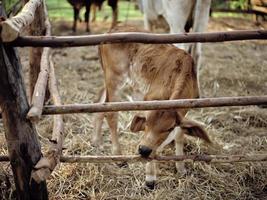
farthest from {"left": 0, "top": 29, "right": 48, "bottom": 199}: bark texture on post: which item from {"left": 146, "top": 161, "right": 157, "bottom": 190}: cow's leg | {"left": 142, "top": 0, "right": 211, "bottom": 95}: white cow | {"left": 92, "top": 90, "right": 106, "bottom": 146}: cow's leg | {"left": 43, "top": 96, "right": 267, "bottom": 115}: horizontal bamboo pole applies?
{"left": 142, "top": 0, "right": 211, "bottom": 95}: white cow

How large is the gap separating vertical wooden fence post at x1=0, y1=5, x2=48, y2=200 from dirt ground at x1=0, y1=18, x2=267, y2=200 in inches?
19.8

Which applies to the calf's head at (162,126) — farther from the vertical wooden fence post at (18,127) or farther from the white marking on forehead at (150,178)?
the vertical wooden fence post at (18,127)

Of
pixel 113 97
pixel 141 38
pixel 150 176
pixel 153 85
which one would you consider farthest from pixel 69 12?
pixel 141 38

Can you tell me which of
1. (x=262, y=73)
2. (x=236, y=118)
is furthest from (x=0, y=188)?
(x=262, y=73)

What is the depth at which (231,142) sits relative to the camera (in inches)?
179

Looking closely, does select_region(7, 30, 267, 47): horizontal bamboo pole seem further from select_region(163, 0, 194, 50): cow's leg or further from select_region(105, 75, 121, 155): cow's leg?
select_region(163, 0, 194, 50): cow's leg

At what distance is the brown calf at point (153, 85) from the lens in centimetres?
322

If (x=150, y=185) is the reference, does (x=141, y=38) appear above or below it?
above

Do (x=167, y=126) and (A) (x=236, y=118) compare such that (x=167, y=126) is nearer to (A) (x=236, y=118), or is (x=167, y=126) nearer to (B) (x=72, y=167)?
(B) (x=72, y=167)

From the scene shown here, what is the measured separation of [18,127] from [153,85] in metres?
1.63

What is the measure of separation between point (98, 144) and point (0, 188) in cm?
153

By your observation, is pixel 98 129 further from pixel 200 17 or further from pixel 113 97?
pixel 200 17

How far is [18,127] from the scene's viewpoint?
95.7 inches

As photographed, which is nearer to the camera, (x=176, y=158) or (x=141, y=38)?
(x=141, y=38)
